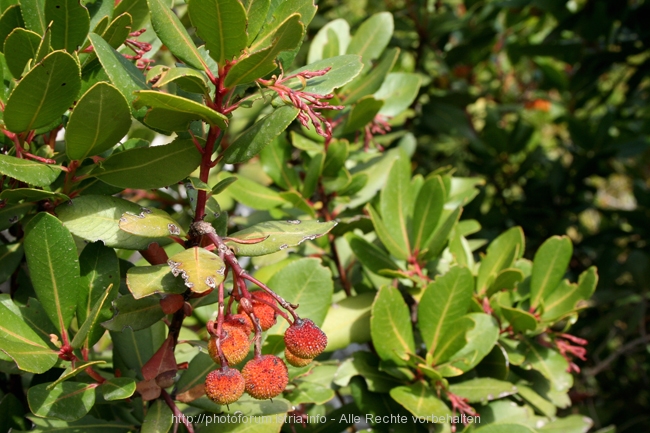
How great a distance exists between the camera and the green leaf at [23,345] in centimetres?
78

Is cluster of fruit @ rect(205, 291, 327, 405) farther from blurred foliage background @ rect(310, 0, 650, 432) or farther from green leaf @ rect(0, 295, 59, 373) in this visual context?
blurred foliage background @ rect(310, 0, 650, 432)

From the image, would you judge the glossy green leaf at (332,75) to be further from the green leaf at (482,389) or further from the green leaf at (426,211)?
the green leaf at (482,389)

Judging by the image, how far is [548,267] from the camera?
4.06ft

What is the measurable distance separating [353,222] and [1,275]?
2.10ft

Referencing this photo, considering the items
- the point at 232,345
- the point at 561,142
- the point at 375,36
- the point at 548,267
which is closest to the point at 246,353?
the point at 232,345

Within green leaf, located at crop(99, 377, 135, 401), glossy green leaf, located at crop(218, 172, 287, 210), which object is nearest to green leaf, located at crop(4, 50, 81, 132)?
green leaf, located at crop(99, 377, 135, 401)

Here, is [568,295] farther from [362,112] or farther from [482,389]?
[362,112]

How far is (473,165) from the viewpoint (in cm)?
231

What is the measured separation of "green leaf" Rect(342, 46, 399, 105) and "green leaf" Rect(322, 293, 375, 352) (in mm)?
433

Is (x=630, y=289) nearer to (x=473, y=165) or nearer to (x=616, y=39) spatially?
(x=473, y=165)

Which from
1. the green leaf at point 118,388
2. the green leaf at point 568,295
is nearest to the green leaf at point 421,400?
the green leaf at point 568,295

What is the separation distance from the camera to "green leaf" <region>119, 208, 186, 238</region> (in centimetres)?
75

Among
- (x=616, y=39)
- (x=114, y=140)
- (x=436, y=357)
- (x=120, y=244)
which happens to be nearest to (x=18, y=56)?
(x=114, y=140)

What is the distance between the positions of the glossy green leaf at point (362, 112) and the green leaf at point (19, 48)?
59 cm
